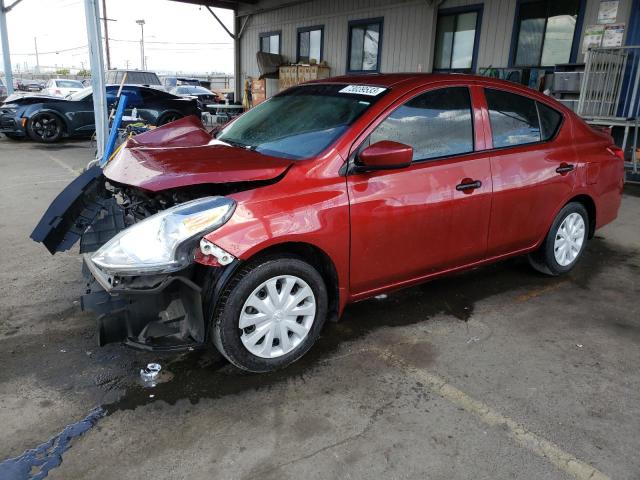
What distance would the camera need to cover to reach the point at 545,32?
913 centimetres

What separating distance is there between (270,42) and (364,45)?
4.74 m

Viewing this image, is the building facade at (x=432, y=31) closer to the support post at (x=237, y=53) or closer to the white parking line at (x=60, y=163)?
the support post at (x=237, y=53)

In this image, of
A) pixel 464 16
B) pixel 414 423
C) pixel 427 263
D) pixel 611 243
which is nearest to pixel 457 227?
pixel 427 263

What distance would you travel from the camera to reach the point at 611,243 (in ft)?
17.8

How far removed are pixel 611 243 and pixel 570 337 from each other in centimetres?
265

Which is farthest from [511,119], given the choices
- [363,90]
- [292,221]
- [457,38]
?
[457,38]

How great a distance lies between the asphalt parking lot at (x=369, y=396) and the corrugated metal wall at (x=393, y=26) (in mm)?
7069

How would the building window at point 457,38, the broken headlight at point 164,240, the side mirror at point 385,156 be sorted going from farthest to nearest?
the building window at point 457,38 → the side mirror at point 385,156 → the broken headlight at point 164,240

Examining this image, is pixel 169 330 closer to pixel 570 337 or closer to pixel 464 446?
pixel 464 446

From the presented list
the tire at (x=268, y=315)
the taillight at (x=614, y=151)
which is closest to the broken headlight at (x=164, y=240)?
the tire at (x=268, y=315)

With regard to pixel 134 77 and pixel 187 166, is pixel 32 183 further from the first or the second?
pixel 134 77

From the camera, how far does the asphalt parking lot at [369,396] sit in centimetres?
217

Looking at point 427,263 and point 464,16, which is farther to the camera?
point 464,16

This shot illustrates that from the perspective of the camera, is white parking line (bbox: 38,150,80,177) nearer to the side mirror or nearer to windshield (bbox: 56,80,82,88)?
the side mirror
